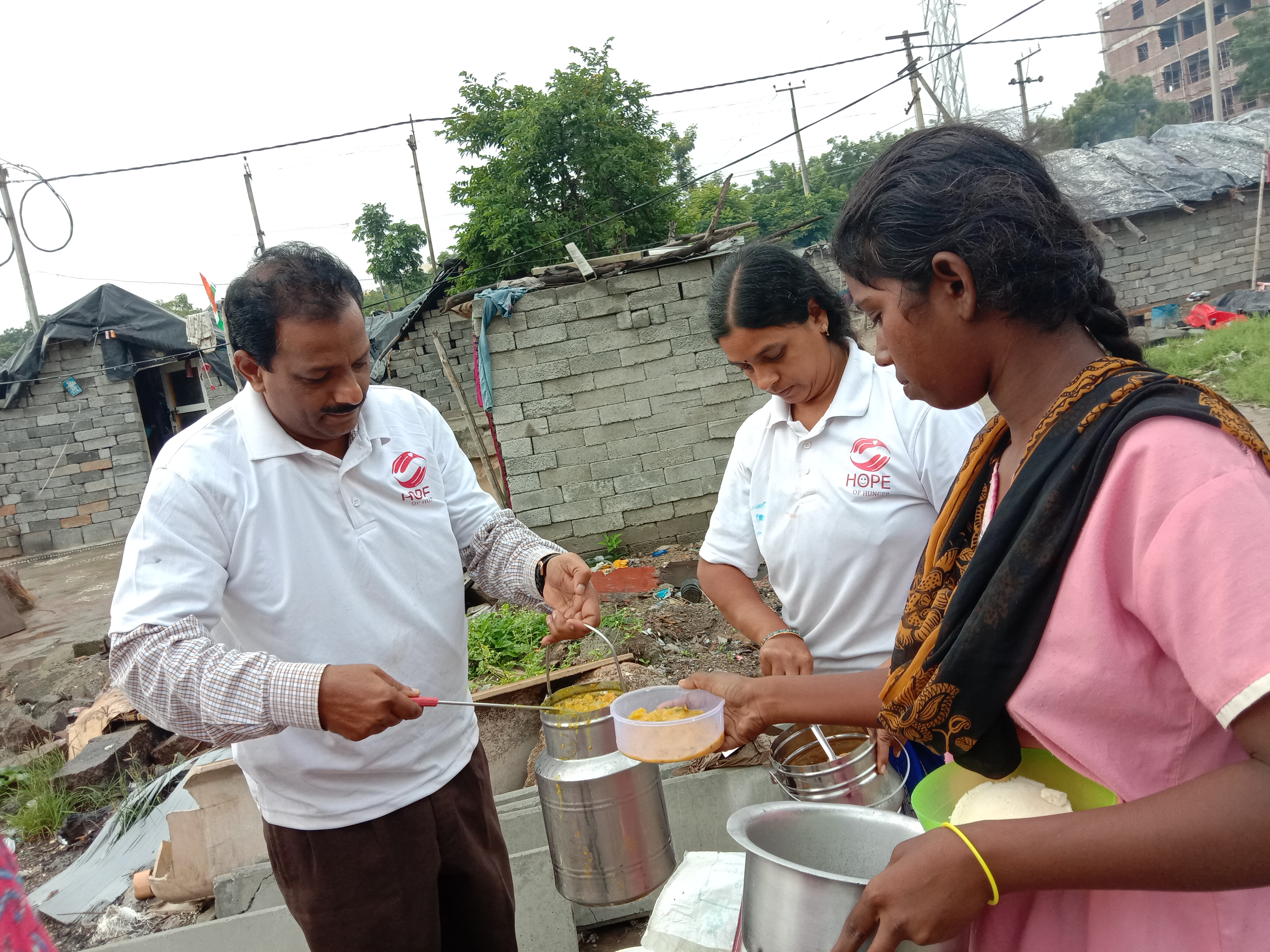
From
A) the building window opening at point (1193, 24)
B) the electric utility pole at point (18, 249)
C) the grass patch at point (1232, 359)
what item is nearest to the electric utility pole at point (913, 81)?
the grass patch at point (1232, 359)

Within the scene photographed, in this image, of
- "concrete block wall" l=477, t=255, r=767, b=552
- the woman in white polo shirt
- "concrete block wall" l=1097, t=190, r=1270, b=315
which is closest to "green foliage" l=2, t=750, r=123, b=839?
"concrete block wall" l=477, t=255, r=767, b=552

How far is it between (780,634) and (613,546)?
6.80 m

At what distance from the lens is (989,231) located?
1.26m

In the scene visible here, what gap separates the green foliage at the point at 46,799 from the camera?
5883 mm

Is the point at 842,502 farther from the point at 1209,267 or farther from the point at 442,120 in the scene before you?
the point at 1209,267

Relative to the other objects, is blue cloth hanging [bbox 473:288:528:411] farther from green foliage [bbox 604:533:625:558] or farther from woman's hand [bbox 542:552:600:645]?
woman's hand [bbox 542:552:600:645]

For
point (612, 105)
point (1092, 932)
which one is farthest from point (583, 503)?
point (612, 105)

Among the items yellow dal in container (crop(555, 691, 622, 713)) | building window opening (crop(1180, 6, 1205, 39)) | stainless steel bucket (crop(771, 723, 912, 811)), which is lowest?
stainless steel bucket (crop(771, 723, 912, 811))

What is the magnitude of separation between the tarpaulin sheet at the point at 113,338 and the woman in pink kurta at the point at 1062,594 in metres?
16.3

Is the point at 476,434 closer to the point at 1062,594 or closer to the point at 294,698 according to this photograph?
the point at 294,698

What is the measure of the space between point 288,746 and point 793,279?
1.98 metres

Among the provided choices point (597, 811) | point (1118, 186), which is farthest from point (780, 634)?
point (1118, 186)

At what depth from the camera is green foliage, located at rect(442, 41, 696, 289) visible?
655 inches

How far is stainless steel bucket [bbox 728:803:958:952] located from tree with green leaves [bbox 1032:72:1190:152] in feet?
133
